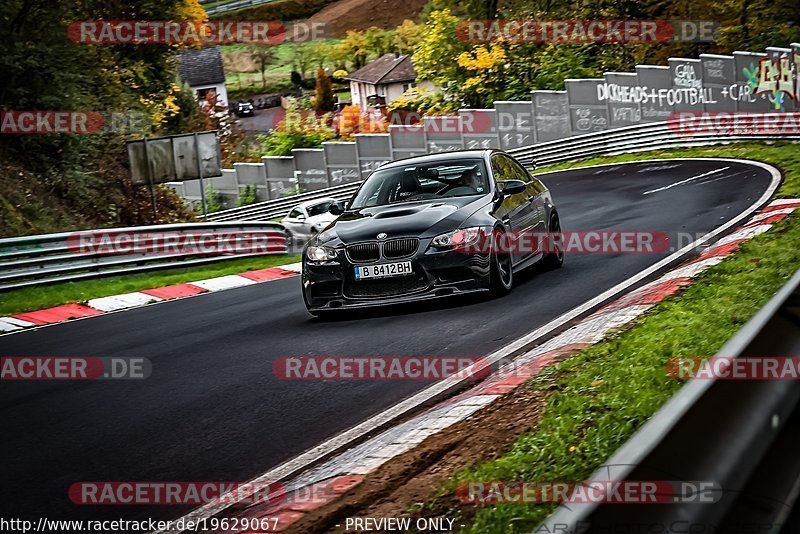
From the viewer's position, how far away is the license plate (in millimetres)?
10086

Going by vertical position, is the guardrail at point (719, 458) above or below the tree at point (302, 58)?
below

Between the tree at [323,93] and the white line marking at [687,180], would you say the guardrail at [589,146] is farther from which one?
the tree at [323,93]

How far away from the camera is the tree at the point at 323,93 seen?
303 feet

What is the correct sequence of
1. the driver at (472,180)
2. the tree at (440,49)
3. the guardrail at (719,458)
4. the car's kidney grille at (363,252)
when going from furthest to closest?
the tree at (440,49)
the driver at (472,180)
the car's kidney grille at (363,252)
the guardrail at (719,458)

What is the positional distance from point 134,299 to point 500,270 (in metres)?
6.82

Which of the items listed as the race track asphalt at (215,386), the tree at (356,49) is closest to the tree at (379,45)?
the tree at (356,49)

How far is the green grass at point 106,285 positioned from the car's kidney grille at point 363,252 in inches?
260

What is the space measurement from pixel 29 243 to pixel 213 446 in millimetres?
11869

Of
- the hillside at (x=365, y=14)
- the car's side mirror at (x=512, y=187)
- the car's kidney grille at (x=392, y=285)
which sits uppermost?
the hillside at (x=365, y=14)

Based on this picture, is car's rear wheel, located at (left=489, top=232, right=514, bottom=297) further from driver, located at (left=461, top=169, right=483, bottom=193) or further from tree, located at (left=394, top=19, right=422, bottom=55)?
tree, located at (left=394, top=19, right=422, bottom=55)

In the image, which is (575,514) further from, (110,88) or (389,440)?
(110,88)

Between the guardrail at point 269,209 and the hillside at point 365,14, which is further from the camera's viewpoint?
the hillside at point 365,14

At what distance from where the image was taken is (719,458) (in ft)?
11.6

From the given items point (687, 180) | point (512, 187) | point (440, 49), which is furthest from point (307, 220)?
point (440, 49)
